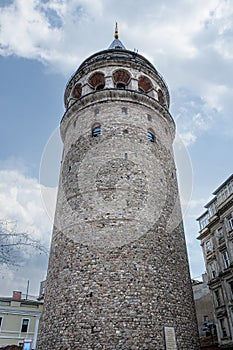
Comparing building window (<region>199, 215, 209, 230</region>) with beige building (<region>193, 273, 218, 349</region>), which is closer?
beige building (<region>193, 273, 218, 349</region>)

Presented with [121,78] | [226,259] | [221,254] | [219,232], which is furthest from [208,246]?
[121,78]

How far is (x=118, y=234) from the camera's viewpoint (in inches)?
512

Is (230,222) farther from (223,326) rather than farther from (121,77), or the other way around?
(121,77)

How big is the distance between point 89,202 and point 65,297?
4097 mm

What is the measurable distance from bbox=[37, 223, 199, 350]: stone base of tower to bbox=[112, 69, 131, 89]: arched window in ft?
33.1

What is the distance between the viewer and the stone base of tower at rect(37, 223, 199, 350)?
11.2m

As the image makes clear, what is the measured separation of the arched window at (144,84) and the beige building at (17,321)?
19250mm

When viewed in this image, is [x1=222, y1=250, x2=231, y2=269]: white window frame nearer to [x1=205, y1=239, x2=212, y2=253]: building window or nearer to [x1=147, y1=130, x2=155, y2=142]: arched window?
[x1=205, y1=239, x2=212, y2=253]: building window

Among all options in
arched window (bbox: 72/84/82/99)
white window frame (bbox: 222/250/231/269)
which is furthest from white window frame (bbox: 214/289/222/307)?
arched window (bbox: 72/84/82/99)

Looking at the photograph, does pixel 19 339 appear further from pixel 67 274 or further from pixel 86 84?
pixel 86 84

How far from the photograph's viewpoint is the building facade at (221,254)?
2162cm

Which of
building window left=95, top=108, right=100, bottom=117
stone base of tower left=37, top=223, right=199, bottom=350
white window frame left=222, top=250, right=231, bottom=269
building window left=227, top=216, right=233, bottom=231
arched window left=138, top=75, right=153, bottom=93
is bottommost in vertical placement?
stone base of tower left=37, top=223, right=199, bottom=350

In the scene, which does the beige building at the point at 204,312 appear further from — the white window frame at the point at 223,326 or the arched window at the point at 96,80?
the arched window at the point at 96,80

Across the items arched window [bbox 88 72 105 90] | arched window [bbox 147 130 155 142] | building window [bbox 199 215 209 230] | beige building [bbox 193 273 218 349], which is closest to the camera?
arched window [bbox 147 130 155 142]
